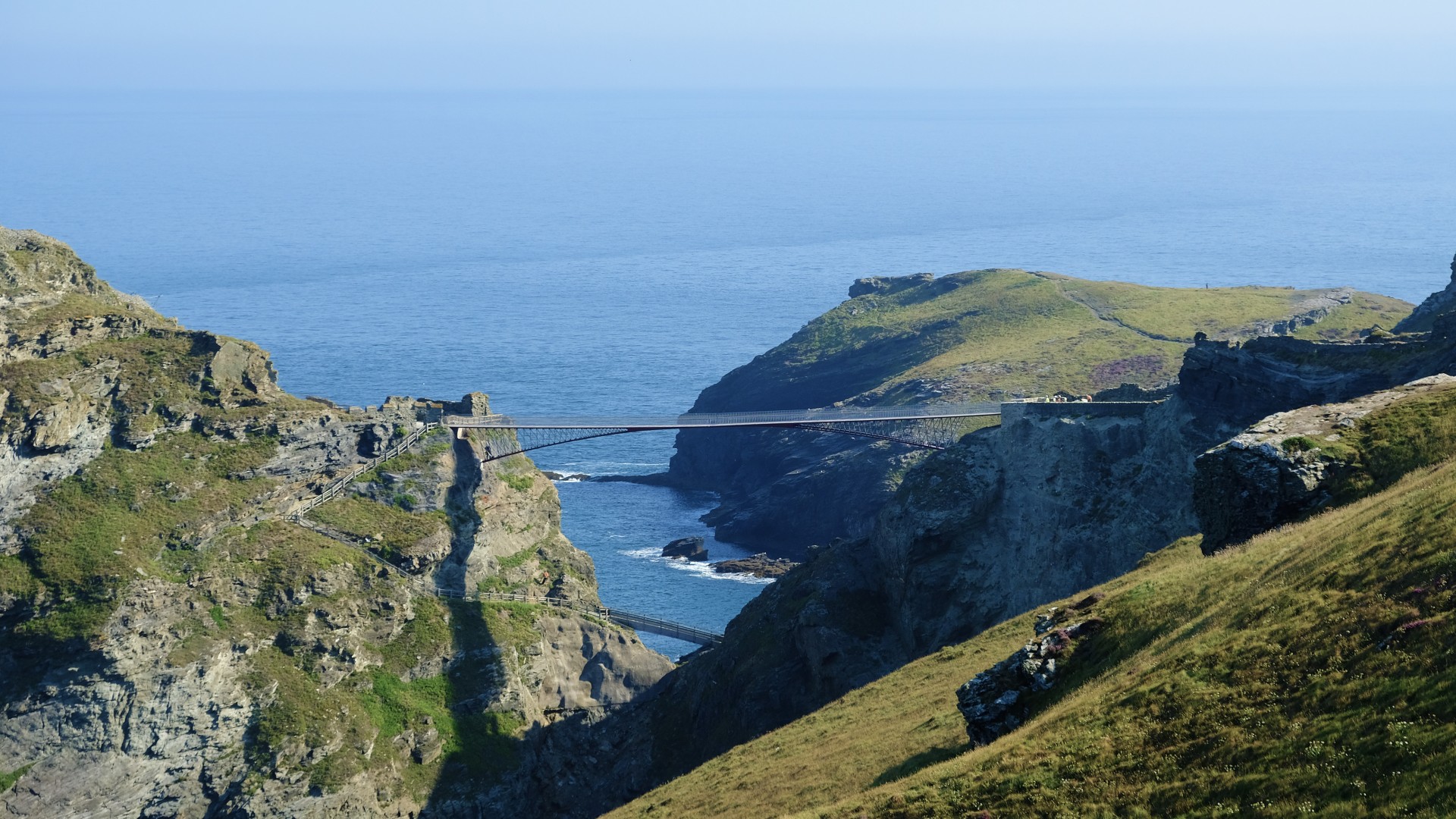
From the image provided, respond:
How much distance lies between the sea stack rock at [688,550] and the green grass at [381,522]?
151ft

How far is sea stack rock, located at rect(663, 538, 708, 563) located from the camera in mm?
150125

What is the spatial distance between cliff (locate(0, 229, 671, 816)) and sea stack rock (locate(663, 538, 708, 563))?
114 ft

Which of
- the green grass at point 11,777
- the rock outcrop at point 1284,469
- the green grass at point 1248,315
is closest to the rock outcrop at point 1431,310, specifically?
the green grass at point 1248,315

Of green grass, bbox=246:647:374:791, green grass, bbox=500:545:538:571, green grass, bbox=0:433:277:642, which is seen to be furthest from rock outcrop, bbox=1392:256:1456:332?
green grass, bbox=0:433:277:642

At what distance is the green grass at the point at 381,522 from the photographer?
4021 inches

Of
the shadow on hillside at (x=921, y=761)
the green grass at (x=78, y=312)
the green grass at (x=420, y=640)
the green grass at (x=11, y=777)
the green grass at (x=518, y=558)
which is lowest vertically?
the green grass at (x=11, y=777)

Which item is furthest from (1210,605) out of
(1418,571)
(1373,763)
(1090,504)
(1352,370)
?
(1090,504)

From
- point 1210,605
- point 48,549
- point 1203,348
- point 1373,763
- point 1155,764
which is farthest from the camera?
point 1203,348

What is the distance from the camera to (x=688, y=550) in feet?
495

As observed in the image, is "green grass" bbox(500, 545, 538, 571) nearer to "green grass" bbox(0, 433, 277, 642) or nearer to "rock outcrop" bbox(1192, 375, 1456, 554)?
"green grass" bbox(0, 433, 277, 642)

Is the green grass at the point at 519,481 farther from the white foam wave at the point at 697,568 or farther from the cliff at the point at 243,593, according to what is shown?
the white foam wave at the point at 697,568

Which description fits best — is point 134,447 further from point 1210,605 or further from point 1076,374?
point 1076,374

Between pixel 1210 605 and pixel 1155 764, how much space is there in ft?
34.0

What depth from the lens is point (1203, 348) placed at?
96.8m
